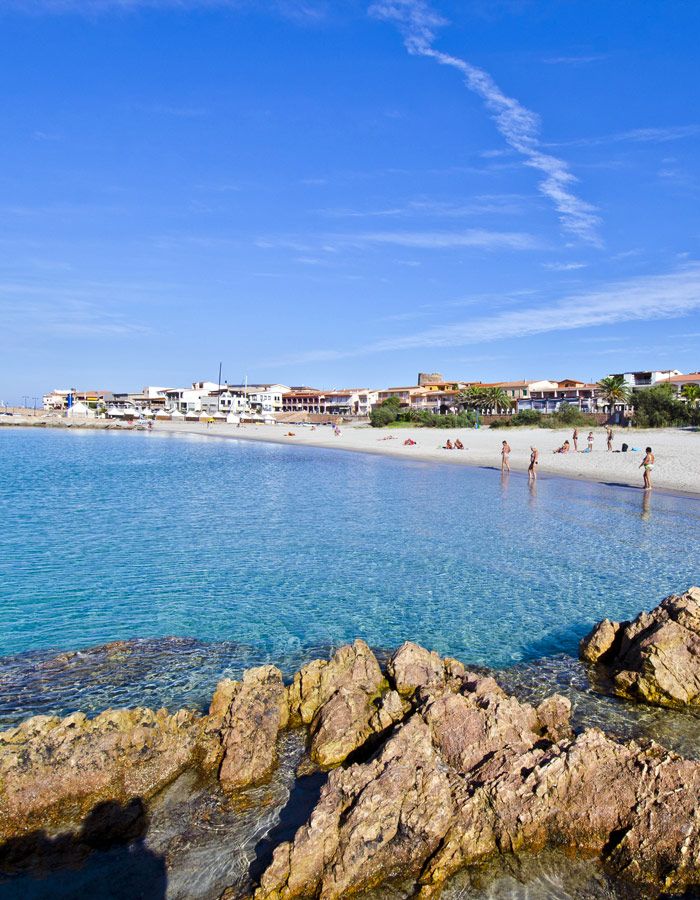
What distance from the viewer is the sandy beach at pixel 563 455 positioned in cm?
3225

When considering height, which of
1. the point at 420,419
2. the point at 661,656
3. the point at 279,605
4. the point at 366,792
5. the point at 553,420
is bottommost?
the point at 279,605

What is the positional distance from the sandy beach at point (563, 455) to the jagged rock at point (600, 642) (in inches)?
840

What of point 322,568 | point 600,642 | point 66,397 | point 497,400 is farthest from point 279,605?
point 66,397

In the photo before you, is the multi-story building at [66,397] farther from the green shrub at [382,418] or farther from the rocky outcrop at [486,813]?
the rocky outcrop at [486,813]

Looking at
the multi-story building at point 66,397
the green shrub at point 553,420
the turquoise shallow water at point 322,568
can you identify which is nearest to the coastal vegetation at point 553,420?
the green shrub at point 553,420

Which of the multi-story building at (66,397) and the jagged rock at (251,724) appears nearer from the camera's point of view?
the jagged rock at (251,724)

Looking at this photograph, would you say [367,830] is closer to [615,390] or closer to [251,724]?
[251,724]

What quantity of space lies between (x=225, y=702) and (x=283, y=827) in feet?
5.73

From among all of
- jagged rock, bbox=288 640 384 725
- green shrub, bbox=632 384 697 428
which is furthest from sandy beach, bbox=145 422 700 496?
jagged rock, bbox=288 640 384 725

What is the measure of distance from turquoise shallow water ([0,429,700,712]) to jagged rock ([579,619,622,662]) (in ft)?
2.10

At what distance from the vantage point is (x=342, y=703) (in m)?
7.07

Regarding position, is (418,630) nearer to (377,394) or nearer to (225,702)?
(225,702)

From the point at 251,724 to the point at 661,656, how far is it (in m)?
5.26

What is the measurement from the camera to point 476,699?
6.82 m
